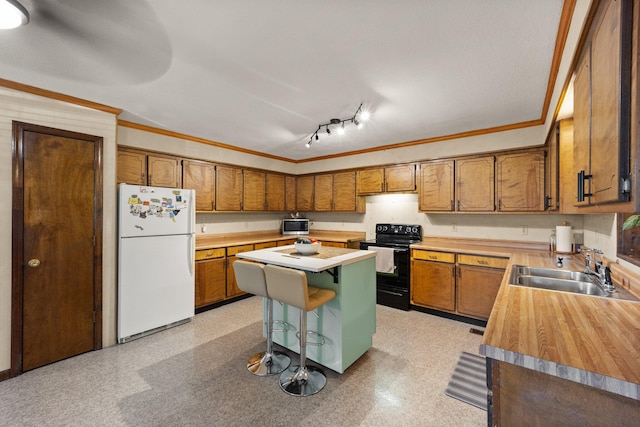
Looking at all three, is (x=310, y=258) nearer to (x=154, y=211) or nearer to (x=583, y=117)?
(x=583, y=117)

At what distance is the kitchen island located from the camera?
2.32 m

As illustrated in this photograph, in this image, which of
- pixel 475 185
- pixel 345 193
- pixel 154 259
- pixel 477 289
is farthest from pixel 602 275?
pixel 154 259

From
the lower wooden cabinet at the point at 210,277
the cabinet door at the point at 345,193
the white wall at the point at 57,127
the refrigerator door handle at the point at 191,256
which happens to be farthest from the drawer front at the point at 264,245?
the white wall at the point at 57,127

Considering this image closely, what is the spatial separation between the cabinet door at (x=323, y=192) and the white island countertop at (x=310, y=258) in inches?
96.4

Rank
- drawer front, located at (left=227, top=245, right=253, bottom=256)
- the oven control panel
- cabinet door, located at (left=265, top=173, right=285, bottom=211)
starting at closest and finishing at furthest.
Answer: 1. drawer front, located at (left=227, top=245, right=253, bottom=256)
2. the oven control panel
3. cabinet door, located at (left=265, top=173, right=285, bottom=211)

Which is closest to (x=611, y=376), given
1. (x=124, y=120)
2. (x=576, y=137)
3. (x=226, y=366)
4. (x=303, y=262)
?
(x=576, y=137)

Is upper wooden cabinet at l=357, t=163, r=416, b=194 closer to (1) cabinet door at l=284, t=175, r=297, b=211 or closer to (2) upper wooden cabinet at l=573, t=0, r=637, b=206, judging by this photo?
(1) cabinet door at l=284, t=175, r=297, b=211

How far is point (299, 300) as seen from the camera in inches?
79.3

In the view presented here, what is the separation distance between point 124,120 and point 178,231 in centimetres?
146

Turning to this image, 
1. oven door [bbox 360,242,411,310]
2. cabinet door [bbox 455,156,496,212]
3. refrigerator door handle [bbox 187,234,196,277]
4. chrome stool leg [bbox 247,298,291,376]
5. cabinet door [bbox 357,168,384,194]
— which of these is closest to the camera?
chrome stool leg [bbox 247,298,291,376]

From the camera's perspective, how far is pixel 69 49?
1866mm

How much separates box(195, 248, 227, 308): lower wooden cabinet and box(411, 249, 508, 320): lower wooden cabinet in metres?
2.72

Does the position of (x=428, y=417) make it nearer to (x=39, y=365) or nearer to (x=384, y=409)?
(x=384, y=409)

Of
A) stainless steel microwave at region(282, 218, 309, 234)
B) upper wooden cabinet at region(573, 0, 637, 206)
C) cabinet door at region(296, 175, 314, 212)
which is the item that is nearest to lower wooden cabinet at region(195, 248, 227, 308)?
stainless steel microwave at region(282, 218, 309, 234)
